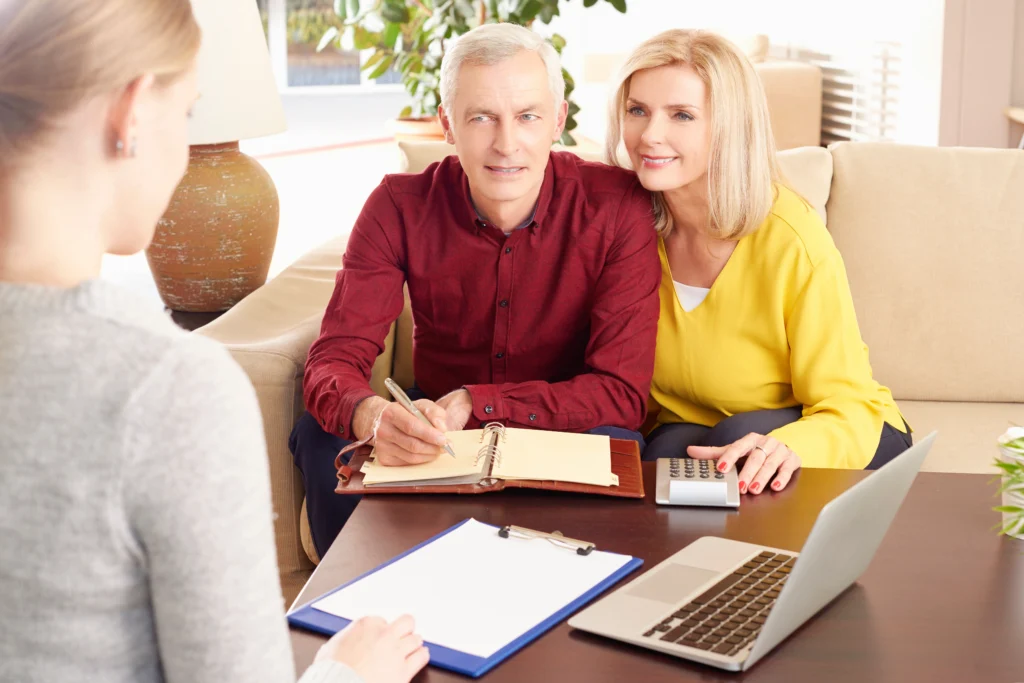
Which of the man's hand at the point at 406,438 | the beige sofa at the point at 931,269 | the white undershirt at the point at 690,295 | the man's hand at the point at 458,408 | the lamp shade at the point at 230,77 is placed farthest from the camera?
the lamp shade at the point at 230,77

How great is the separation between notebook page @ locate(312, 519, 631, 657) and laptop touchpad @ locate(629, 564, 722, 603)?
43 mm

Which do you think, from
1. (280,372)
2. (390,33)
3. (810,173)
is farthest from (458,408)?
(390,33)

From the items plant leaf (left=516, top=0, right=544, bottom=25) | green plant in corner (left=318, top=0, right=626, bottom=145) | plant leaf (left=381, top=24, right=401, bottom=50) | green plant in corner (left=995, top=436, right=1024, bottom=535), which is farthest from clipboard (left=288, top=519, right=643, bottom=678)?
plant leaf (left=381, top=24, right=401, bottom=50)

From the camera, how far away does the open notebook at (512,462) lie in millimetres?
1413

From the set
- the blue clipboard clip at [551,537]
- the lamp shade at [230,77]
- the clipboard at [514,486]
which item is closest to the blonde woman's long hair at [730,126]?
the clipboard at [514,486]

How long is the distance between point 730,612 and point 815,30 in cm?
598

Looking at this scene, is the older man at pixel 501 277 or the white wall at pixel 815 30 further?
the white wall at pixel 815 30

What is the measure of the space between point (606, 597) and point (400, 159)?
1.76 m

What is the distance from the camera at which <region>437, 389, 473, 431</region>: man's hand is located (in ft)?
6.04

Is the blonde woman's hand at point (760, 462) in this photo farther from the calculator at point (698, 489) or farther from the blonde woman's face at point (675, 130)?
the blonde woman's face at point (675, 130)

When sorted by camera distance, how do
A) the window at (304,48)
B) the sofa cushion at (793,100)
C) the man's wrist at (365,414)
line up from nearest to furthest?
1. the man's wrist at (365,414)
2. the sofa cushion at (793,100)
3. the window at (304,48)

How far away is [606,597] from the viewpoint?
1108 millimetres

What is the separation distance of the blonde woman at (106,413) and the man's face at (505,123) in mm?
1246

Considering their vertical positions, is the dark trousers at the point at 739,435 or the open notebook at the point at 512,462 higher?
the open notebook at the point at 512,462
